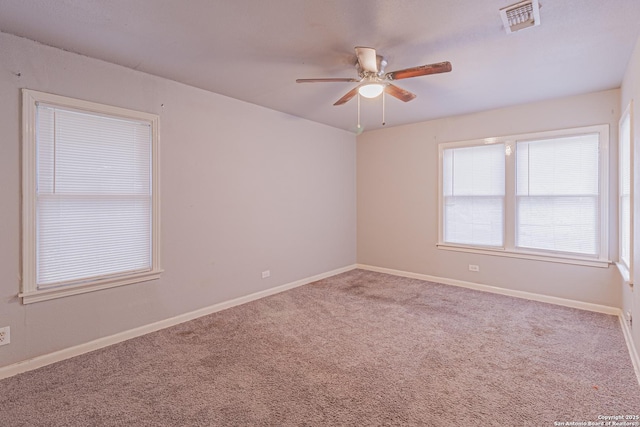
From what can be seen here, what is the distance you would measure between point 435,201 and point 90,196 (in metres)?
4.42

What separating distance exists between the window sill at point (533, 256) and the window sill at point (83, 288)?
4025 mm

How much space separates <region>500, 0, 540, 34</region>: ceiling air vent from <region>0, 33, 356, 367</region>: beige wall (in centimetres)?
288

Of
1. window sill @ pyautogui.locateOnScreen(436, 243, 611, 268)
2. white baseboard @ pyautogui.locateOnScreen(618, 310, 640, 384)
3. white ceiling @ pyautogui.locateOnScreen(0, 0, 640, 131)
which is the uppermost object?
white ceiling @ pyautogui.locateOnScreen(0, 0, 640, 131)

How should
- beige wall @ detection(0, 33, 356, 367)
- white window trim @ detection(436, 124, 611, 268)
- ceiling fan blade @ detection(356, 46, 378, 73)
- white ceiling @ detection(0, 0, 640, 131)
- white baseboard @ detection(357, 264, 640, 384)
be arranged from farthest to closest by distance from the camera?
1. white window trim @ detection(436, 124, 611, 268)
2. white baseboard @ detection(357, 264, 640, 384)
3. beige wall @ detection(0, 33, 356, 367)
4. ceiling fan blade @ detection(356, 46, 378, 73)
5. white ceiling @ detection(0, 0, 640, 131)

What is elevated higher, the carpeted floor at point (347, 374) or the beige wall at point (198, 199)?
the beige wall at point (198, 199)

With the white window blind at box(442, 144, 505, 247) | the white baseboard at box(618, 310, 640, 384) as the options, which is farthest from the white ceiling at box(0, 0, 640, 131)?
the white baseboard at box(618, 310, 640, 384)

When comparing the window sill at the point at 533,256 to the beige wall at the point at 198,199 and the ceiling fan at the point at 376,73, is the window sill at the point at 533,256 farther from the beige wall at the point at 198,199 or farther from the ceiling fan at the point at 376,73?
the ceiling fan at the point at 376,73

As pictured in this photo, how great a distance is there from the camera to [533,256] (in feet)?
13.5

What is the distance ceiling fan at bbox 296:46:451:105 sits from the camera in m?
2.34

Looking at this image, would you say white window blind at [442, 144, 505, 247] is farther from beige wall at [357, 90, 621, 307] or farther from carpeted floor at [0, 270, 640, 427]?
carpeted floor at [0, 270, 640, 427]

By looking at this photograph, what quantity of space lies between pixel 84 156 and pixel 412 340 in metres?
3.35

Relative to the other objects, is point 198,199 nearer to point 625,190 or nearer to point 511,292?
point 511,292

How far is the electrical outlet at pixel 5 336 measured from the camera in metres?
2.34

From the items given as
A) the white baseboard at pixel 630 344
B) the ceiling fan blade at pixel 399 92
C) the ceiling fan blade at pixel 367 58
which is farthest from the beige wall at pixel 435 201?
the ceiling fan blade at pixel 367 58
